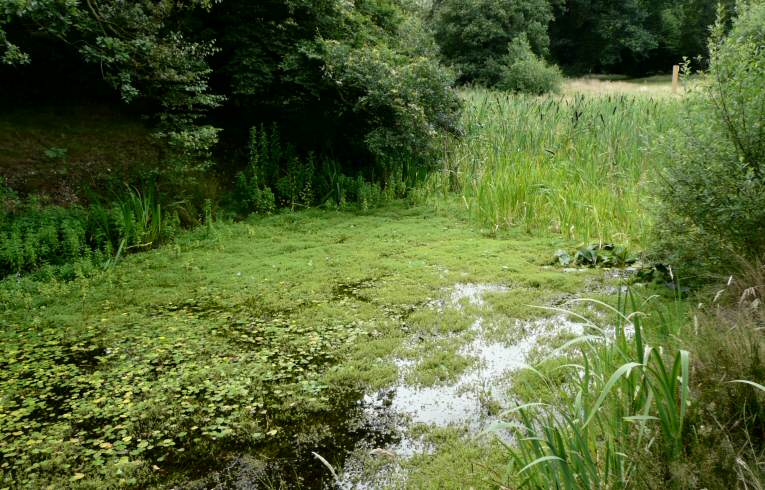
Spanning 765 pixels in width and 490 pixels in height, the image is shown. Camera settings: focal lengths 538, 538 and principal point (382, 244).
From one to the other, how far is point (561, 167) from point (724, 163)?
10.4 ft

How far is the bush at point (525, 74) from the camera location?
742 inches

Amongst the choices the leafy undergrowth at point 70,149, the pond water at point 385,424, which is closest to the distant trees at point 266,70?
the leafy undergrowth at point 70,149

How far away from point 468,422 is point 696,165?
7.60ft

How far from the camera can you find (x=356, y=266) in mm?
5062

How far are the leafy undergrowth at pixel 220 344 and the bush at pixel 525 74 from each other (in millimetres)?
14631

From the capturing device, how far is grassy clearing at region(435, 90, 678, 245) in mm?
5523

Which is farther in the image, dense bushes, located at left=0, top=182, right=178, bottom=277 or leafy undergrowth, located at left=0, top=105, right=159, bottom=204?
leafy undergrowth, located at left=0, top=105, right=159, bottom=204

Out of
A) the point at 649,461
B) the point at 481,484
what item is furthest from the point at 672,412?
the point at 481,484

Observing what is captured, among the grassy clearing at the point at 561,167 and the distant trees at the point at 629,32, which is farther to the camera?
the distant trees at the point at 629,32

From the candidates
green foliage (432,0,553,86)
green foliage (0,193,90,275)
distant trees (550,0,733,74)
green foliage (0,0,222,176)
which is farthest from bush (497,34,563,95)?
green foliage (0,193,90,275)

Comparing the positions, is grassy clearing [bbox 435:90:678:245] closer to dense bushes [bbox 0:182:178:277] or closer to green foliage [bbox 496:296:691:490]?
green foliage [bbox 496:296:691:490]

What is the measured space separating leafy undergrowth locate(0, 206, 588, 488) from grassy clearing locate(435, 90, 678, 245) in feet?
1.73

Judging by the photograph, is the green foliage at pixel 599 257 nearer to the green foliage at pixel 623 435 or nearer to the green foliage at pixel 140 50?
the green foliage at pixel 623 435

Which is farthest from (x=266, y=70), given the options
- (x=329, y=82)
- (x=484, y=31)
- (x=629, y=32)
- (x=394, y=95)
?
(x=629, y=32)
